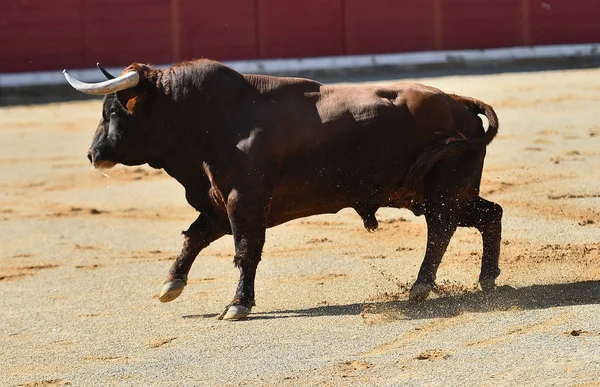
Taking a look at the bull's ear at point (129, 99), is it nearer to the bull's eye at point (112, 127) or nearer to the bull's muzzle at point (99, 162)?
the bull's eye at point (112, 127)

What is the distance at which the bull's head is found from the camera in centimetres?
493

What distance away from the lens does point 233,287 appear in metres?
5.38

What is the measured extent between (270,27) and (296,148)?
404 inches

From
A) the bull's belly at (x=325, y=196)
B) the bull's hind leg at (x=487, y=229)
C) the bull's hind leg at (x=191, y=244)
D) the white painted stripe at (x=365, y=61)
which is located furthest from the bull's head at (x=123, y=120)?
the white painted stripe at (x=365, y=61)

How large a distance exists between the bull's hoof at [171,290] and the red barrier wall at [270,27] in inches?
388

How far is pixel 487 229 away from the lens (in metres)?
5.00

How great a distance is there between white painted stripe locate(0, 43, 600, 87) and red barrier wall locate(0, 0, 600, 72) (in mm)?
200

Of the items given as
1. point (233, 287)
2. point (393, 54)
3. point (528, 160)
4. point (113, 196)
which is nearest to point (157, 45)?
point (393, 54)

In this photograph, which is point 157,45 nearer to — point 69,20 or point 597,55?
point 69,20

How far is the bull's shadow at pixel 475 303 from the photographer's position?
176 inches

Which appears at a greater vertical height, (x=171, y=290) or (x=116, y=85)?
(x=116, y=85)

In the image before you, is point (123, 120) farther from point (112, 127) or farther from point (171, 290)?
point (171, 290)

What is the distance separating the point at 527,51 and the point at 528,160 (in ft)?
21.8

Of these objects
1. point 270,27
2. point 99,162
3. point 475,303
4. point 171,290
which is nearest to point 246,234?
point 171,290
